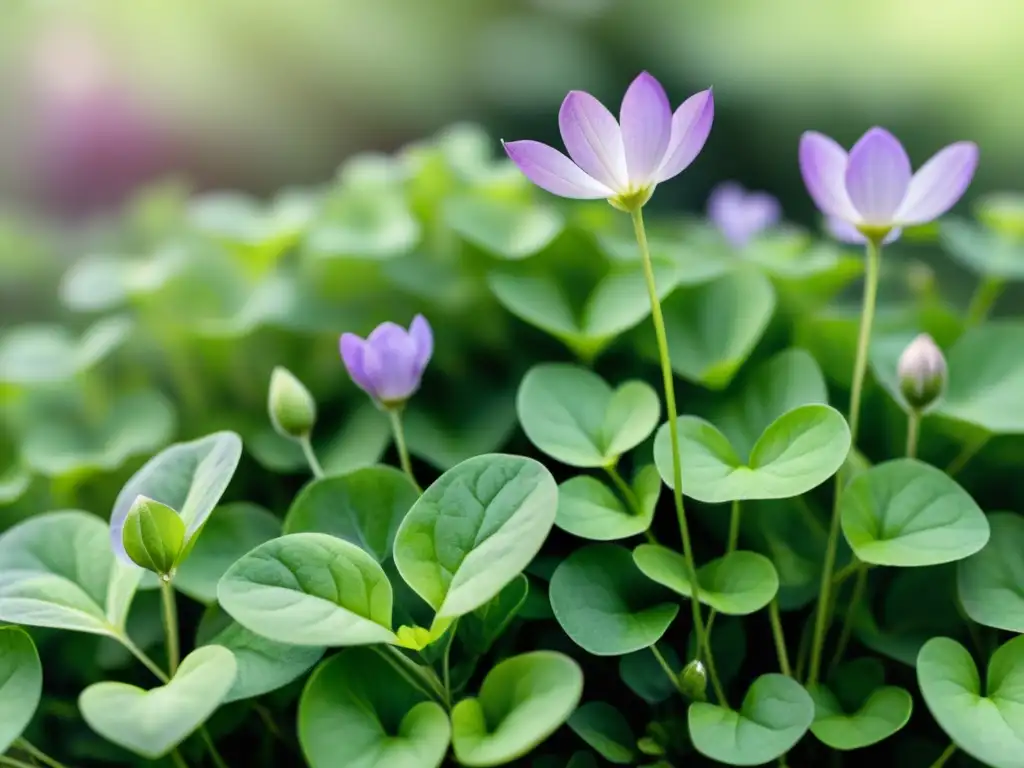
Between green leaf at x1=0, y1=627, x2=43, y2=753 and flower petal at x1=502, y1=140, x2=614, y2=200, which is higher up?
flower petal at x1=502, y1=140, x2=614, y2=200

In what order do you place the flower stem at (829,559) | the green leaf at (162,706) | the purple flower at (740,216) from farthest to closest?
1. the purple flower at (740,216)
2. the flower stem at (829,559)
3. the green leaf at (162,706)

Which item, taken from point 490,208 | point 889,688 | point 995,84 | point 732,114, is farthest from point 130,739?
point 995,84

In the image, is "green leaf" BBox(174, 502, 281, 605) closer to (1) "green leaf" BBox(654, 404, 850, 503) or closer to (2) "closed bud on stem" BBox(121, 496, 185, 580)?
(2) "closed bud on stem" BBox(121, 496, 185, 580)

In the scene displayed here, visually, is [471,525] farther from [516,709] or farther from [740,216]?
[740,216]

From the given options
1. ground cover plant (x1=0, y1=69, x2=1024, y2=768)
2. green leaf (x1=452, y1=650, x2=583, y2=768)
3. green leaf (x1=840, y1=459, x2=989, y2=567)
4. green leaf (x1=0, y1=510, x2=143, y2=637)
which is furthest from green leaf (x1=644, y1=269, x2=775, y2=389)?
green leaf (x1=0, y1=510, x2=143, y2=637)

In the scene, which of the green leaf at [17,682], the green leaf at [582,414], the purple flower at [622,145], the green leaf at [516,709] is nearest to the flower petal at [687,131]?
the purple flower at [622,145]

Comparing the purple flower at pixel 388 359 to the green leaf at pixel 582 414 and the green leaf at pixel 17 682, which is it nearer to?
the green leaf at pixel 582 414

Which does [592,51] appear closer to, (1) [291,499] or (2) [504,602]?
(1) [291,499]
